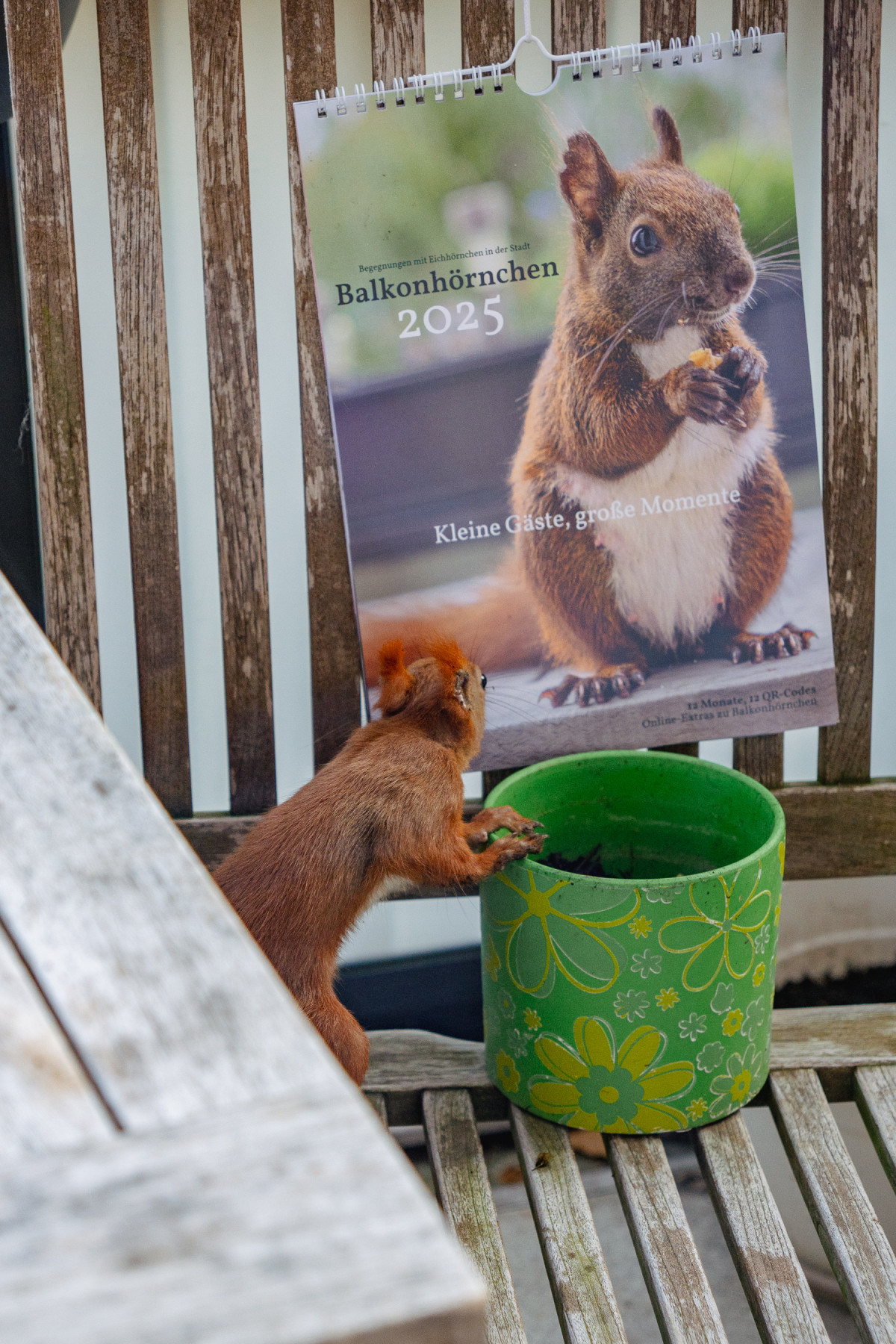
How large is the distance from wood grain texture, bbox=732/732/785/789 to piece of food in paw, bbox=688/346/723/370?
1.42 feet

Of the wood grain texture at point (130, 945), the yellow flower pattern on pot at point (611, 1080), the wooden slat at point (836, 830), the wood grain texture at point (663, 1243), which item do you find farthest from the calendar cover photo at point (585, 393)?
the wood grain texture at point (130, 945)

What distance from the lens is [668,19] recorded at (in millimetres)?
1160

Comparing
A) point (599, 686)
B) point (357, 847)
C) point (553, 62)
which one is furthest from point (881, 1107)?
point (553, 62)

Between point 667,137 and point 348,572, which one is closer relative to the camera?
point 667,137

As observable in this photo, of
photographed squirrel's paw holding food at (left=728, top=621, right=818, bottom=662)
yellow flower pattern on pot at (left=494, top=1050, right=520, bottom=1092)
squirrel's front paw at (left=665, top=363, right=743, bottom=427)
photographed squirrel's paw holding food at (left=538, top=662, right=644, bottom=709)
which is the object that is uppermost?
squirrel's front paw at (left=665, top=363, right=743, bottom=427)

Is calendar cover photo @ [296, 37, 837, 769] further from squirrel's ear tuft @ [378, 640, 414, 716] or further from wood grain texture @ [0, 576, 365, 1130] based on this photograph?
wood grain texture @ [0, 576, 365, 1130]

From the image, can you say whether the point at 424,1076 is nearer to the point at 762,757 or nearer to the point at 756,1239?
the point at 756,1239

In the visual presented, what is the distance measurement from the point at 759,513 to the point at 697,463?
3.6 inches

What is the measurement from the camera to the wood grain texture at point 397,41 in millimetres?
1148

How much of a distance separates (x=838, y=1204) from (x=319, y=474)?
0.92 meters

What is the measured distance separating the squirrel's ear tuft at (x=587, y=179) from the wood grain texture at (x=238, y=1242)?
1053 mm

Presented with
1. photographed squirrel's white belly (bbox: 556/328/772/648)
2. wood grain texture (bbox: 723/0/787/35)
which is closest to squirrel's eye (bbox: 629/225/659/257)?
photographed squirrel's white belly (bbox: 556/328/772/648)

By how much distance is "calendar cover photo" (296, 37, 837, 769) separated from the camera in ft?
3.83

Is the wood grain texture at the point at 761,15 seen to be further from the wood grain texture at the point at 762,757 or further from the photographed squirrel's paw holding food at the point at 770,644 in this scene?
the wood grain texture at the point at 762,757
